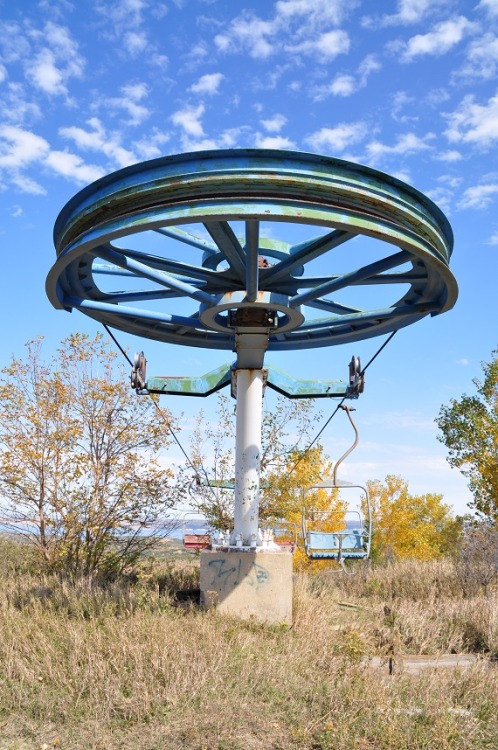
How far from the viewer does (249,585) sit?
8.98m

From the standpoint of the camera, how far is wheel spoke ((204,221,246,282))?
693cm

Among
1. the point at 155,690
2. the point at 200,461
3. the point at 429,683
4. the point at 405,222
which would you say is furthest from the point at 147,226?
the point at 200,461

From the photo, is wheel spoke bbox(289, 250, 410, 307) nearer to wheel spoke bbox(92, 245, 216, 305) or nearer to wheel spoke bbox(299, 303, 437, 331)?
wheel spoke bbox(299, 303, 437, 331)

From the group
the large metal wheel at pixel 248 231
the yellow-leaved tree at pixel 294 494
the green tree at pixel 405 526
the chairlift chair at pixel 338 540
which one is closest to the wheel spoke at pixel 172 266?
the large metal wheel at pixel 248 231

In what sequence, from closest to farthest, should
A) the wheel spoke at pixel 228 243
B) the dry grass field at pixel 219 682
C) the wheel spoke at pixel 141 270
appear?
1. the dry grass field at pixel 219 682
2. the wheel spoke at pixel 228 243
3. the wheel spoke at pixel 141 270

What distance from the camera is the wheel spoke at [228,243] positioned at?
693cm

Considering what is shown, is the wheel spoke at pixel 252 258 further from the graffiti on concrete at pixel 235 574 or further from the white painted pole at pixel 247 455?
the graffiti on concrete at pixel 235 574

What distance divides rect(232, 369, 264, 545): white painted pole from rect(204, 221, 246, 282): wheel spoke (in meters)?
2.06

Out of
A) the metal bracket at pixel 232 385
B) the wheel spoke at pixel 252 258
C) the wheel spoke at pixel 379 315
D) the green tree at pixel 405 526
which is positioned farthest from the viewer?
the green tree at pixel 405 526

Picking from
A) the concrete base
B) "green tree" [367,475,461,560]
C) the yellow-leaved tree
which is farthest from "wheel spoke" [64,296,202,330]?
"green tree" [367,475,461,560]

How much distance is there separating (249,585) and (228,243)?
15.3 feet

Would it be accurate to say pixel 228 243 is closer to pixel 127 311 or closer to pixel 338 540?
pixel 127 311

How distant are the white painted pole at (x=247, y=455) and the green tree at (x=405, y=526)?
66.9ft

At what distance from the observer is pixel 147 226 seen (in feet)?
20.3
